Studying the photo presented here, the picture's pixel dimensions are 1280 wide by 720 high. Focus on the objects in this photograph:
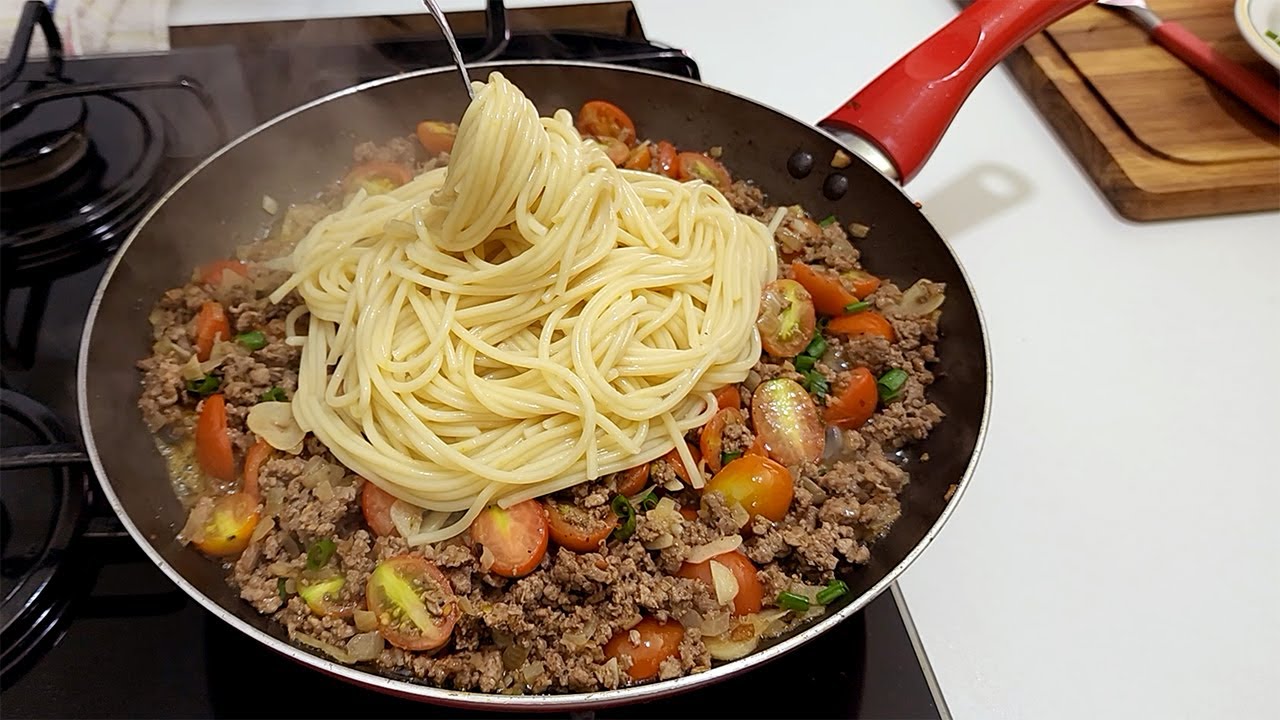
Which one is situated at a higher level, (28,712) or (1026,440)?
(1026,440)

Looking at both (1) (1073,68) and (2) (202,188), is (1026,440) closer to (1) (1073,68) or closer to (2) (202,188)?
(1) (1073,68)

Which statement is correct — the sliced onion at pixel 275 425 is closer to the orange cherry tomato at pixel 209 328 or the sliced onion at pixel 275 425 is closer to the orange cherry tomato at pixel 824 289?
the orange cherry tomato at pixel 209 328

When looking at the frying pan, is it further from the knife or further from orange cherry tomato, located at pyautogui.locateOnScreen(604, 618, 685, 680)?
the knife

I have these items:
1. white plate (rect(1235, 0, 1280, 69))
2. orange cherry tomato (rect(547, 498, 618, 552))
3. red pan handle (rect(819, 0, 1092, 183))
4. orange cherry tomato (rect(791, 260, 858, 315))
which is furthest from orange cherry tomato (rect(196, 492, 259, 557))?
white plate (rect(1235, 0, 1280, 69))

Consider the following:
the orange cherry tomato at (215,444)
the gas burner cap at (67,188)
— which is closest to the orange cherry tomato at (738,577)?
the orange cherry tomato at (215,444)

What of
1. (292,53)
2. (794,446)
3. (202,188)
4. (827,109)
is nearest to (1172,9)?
(827,109)

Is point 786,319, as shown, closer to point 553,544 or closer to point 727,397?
point 727,397
